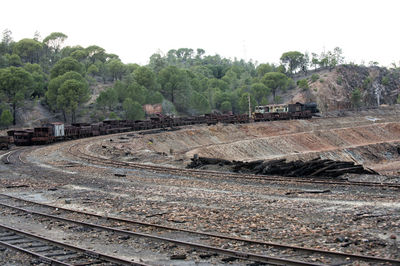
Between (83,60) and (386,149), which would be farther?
(83,60)

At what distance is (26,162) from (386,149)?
1985 inches

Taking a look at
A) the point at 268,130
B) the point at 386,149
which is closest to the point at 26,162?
the point at 268,130

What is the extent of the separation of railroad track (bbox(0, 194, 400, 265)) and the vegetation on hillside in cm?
5708

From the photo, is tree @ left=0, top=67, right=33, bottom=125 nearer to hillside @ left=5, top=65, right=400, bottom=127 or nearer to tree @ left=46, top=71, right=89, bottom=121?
tree @ left=46, top=71, right=89, bottom=121

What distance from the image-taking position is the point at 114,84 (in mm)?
108000

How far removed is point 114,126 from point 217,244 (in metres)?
52.4

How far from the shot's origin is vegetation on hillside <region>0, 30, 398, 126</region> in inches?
2980

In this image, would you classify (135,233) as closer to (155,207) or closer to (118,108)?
(155,207)

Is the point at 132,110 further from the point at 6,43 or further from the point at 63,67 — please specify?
the point at 6,43

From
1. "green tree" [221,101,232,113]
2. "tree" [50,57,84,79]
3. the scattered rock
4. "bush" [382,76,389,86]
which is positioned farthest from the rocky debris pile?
"bush" [382,76,389,86]

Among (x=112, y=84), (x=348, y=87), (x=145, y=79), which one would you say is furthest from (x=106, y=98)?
(x=348, y=87)

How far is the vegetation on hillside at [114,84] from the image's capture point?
75.7 metres

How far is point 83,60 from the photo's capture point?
147375 mm

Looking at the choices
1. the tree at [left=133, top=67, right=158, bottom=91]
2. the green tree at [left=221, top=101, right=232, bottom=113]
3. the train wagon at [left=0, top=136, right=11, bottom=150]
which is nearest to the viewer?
the train wagon at [left=0, top=136, right=11, bottom=150]
